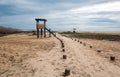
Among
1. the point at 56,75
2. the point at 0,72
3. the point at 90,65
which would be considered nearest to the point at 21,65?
the point at 0,72

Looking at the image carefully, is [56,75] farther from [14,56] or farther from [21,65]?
[14,56]

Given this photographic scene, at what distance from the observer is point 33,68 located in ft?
41.7

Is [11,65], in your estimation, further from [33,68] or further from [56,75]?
[56,75]

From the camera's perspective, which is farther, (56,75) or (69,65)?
(69,65)

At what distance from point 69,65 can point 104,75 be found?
2.93 metres

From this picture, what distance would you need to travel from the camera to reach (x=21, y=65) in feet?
45.0

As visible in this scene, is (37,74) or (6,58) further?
(6,58)

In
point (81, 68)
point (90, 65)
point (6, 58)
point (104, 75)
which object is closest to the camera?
point (104, 75)

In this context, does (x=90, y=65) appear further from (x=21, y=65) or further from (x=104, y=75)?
(x=21, y=65)

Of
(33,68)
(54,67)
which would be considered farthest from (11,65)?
(54,67)

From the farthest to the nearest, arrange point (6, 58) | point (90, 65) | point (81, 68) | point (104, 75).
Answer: point (6, 58), point (90, 65), point (81, 68), point (104, 75)

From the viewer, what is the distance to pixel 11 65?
45.7 feet

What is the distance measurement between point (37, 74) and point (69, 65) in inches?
106

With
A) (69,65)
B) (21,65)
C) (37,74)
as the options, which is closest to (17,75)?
(37,74)
